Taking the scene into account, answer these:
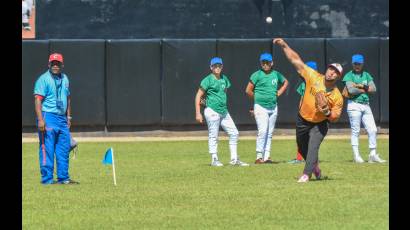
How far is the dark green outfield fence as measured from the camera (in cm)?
3092

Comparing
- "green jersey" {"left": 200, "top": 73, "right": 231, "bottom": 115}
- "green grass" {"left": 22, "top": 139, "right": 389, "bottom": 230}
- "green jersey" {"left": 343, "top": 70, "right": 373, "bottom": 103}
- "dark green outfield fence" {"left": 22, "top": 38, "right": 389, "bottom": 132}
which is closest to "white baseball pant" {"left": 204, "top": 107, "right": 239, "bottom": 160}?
"green jersey" {"left": 200, "top": 73, "right": 231, "bottom": 115}

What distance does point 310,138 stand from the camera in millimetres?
17625

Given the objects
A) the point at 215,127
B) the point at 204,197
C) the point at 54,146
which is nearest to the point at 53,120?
the point at 54,146

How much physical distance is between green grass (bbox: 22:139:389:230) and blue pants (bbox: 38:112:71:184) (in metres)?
0.37

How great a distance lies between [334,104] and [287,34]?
18.2 metres

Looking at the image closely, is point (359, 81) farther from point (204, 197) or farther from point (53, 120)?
point (204, 197)

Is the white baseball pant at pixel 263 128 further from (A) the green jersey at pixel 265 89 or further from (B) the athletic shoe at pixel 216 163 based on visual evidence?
(B) the athletic shoe at pixel 216 163

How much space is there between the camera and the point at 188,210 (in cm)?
1399

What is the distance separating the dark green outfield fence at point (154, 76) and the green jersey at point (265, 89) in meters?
8.92

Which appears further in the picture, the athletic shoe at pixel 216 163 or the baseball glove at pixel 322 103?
the athletic shoe at pixel 216 163

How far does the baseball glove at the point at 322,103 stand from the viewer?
17109 mm

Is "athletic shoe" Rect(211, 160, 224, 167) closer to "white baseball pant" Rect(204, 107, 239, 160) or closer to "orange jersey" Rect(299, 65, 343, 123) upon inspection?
"white baseball pant" Rect(204, 107, 239, 160)

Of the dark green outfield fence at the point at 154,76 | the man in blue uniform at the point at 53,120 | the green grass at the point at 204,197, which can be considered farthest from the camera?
the dark green outfield fence at the point at 154,76

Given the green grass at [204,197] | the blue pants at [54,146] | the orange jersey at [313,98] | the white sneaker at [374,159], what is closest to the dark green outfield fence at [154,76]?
the green grass at [204,197]
